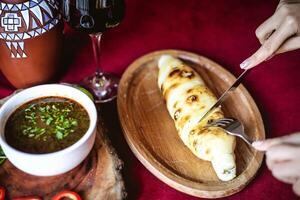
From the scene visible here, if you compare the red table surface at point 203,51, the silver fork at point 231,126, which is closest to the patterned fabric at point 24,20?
the red table surface at point 203,51

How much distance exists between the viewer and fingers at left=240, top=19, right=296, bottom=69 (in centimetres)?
109

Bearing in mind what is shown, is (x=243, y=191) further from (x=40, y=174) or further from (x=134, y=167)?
(x=40, y=174)

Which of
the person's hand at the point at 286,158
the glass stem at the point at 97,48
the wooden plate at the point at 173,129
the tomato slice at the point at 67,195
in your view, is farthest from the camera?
the glass stem at the point at 97,48

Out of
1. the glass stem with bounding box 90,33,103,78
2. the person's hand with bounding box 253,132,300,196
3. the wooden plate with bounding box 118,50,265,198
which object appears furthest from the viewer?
the glass stem with bounding box 90,33,103,78

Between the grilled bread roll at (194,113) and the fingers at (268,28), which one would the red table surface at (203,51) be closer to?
the grilled bread roll at (194,113)

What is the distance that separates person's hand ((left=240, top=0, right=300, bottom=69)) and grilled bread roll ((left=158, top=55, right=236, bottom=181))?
164 mm

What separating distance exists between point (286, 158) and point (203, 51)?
2.30ft

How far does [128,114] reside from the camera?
1.23 meters

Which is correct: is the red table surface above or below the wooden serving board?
above

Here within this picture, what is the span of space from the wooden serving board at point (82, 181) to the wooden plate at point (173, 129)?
0.35 feet

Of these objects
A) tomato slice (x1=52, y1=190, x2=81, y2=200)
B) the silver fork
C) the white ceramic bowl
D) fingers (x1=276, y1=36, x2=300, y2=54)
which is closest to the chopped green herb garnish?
the white ceramic bowl

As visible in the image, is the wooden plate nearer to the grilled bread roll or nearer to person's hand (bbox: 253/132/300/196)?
the grilled bread roll

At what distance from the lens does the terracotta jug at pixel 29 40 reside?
1080 millimetres

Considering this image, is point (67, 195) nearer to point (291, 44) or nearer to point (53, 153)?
point (53, 153)
